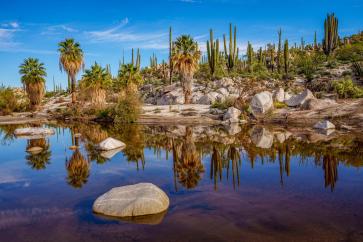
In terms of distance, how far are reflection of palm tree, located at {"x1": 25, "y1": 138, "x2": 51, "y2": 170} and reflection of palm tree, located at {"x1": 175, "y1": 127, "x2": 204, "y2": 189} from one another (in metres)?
5.85

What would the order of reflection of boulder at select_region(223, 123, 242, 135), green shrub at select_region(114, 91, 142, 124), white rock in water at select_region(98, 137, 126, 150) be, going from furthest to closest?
green shrub at select_region(114, 91, 142, 124)
reflection of boulder at select_region(223, 123, 242, 135)
white rock in water at select_region(98, 137, 126, 150)

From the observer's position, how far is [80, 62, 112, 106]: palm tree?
37.3 m

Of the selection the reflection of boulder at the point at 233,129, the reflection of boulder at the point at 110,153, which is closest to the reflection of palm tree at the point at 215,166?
the reflection of boulder at the point at 110,153

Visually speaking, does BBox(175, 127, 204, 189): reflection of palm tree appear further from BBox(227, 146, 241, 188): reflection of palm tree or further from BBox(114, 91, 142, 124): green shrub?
BBox(114, 91, 142, 124): green shrub

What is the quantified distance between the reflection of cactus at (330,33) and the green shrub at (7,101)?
1878 inches

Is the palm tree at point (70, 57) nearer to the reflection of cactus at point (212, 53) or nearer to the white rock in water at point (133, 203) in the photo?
the reflection of cactus at point (212, 53)

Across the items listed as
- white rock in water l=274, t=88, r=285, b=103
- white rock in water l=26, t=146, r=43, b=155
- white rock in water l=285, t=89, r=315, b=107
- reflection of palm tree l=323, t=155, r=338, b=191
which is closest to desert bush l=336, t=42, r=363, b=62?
white rock in water l=274, t=88, r=285, b=103

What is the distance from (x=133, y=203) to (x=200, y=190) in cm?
264

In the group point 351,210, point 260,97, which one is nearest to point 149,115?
point 260,97

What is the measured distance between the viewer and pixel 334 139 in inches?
778

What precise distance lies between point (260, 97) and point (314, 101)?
16.9 ft

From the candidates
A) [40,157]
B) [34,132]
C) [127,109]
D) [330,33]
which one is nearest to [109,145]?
[40,157]

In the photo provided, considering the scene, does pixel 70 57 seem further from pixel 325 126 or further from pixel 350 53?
pixel 350 53

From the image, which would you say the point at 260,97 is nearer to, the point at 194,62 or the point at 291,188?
the point at 194,62
